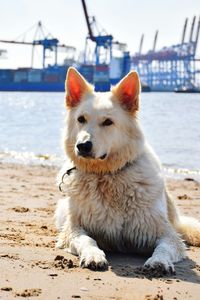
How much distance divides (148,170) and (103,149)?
529 mm

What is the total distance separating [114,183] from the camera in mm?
4887

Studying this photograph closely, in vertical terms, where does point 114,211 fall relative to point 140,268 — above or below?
above

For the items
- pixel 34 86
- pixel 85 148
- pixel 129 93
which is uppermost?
pixel 129 93

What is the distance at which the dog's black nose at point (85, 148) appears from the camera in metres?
4.55

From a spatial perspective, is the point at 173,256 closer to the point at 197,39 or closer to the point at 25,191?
the point at 25,191

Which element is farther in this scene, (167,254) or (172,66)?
(172,66)

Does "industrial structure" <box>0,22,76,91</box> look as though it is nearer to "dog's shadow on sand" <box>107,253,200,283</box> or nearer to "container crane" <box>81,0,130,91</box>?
"container crane" <box>81,0,130,91</box>

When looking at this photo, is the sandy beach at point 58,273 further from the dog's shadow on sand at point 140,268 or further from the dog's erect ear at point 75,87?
the dog's erect ear at point 75,87

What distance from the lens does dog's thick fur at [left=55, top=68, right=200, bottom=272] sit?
4.75 meters

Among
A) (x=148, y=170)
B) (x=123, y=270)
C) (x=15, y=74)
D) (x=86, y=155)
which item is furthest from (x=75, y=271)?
→ (x=15, y=74)

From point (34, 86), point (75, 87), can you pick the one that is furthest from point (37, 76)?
point (75, 87)

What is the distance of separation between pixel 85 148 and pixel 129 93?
0.81 metres

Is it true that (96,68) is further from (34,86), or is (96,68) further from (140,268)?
(140,268)

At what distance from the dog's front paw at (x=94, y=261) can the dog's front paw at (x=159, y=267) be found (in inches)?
12.3
